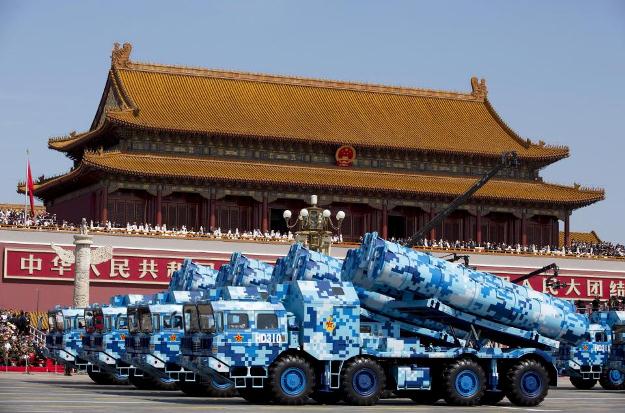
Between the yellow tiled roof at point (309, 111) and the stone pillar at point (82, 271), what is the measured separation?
1658 cm

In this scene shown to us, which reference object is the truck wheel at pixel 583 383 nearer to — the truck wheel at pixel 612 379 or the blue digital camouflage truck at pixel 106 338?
the truck wheel at pixel 612 379

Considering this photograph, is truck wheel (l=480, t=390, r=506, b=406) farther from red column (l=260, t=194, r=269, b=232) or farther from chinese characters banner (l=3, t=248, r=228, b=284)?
red column (l=260, t=194, r=269, b=232)

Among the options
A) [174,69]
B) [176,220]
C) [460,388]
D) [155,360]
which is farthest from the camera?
[174,69]

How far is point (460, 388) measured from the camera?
36000 millimetres

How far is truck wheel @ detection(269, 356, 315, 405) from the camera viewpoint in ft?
112

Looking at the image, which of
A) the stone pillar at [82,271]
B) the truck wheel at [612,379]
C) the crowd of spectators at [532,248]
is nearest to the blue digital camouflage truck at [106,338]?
the truck wheel at [612,379]

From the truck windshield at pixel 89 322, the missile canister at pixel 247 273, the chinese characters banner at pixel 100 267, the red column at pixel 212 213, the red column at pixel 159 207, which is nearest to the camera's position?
the missile canister at pixel 247 273

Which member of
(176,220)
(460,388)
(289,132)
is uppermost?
(289,132)

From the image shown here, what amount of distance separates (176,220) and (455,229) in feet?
57.8

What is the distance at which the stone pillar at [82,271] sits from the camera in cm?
6134

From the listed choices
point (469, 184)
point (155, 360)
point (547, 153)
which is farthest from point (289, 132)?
point (155, 360)

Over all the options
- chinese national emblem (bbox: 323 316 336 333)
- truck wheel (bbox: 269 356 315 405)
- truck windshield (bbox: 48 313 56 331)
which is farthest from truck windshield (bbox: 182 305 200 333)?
truck windshield (bbox: 48 313 56 331)

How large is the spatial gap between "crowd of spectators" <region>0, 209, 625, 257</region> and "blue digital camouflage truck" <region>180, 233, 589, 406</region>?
35.8 metres

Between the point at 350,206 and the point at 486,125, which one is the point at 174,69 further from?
the point at 486,125
